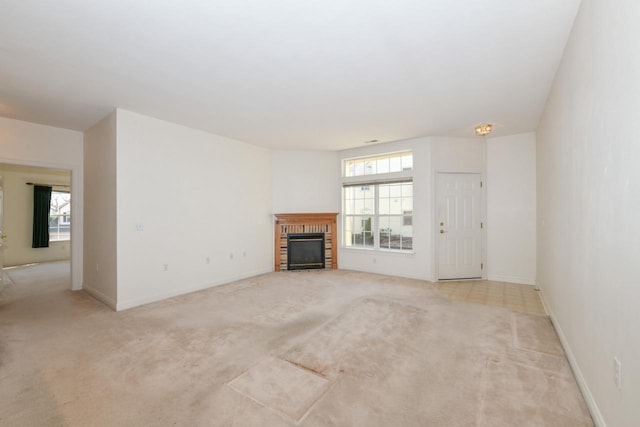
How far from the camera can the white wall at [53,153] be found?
4035 mm

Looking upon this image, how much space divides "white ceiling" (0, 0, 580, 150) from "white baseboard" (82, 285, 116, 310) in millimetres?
2564

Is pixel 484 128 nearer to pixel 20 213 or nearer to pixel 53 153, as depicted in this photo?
pixel 53 153

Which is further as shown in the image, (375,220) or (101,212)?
(375,220)

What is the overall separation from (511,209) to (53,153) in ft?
25.5

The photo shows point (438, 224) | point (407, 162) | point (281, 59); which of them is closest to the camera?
point (281, 59)

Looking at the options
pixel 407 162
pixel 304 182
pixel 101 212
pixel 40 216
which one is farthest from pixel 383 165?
pixel 40 216

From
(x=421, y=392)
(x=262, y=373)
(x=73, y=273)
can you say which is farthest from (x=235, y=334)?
(x=73, y=273)

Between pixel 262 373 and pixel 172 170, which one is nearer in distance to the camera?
pixel 262 373

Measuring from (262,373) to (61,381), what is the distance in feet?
4.92

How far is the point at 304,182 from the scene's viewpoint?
6219 mm

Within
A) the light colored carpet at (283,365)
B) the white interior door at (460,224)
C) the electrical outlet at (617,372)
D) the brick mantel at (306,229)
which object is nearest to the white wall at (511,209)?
the white interior door at (460,224)

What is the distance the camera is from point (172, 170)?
429cm

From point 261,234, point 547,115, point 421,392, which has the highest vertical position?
point 547,115

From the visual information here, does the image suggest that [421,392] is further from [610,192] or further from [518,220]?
[518,220]
